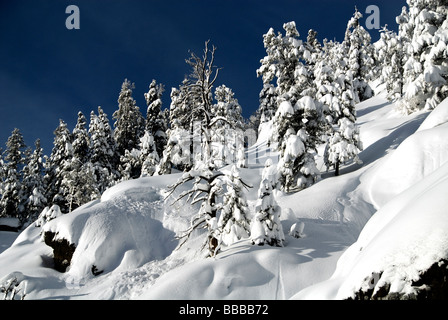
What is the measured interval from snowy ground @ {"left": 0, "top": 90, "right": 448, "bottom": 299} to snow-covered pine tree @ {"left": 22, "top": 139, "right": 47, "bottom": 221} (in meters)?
20.3

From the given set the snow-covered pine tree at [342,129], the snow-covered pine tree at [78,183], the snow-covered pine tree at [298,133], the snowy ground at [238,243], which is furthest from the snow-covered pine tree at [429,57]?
the snow-covered pine tree at [78,183]

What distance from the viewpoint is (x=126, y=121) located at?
50188 millimetres

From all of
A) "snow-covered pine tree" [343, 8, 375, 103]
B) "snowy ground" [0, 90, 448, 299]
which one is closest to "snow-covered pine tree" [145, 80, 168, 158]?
"snowy ground" [0, 90, 448, 299]

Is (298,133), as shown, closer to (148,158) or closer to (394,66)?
(148,158)

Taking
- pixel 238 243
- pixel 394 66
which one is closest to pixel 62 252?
pixel 238 243

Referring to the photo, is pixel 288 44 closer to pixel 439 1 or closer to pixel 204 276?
pixel 439 1

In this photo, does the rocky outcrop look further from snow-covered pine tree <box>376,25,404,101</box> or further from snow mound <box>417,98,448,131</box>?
snow-covered pine tree <box>376,25,404,101</box>

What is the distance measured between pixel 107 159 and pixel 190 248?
3270 centimetres

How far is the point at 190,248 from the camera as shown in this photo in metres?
17.0

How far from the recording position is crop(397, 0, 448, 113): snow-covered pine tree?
2205 centimetres

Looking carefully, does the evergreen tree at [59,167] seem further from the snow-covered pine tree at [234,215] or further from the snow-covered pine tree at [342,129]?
the snow-covered pine tree at [342,129]

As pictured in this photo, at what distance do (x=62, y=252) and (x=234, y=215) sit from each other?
11211 mm

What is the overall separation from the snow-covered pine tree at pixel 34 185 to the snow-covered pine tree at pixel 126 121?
11.9 m

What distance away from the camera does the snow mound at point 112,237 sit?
Answer: 16.9 m
